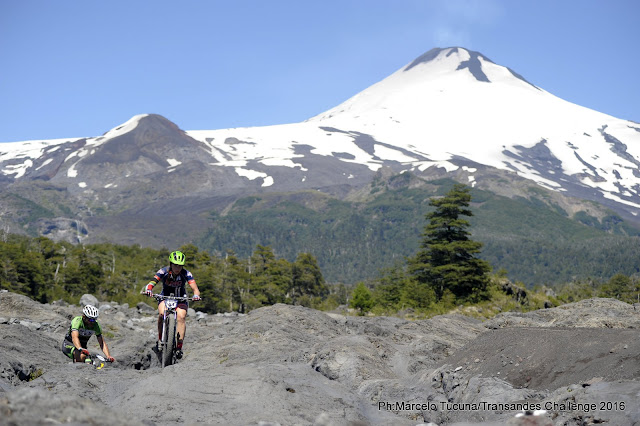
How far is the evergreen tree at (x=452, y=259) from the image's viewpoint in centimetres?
4359

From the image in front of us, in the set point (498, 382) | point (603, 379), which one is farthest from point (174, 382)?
point (603, 379)

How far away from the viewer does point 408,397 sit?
1239 centimetres

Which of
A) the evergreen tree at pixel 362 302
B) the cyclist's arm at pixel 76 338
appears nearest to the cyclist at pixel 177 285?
the cyclist's arm at pixel 76 338

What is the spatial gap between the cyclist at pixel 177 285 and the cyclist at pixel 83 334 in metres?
1.29

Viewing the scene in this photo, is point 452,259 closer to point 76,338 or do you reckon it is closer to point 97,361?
point 97,361

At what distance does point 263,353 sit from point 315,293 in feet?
234

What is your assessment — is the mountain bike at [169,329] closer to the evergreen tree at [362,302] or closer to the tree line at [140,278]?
the evergreen tree at [362,302]

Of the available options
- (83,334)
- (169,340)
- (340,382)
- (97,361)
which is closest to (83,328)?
(83,334)

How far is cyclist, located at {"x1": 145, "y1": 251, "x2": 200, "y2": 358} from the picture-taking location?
13180 mm

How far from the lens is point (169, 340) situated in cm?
1331

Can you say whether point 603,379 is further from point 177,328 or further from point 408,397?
point 177,328

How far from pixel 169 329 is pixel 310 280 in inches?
2875

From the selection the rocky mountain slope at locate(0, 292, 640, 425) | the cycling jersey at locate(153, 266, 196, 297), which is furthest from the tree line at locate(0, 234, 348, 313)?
the cycling jersey at locate(153, 266, 196, 297)

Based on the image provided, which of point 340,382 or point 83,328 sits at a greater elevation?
point 83,328
